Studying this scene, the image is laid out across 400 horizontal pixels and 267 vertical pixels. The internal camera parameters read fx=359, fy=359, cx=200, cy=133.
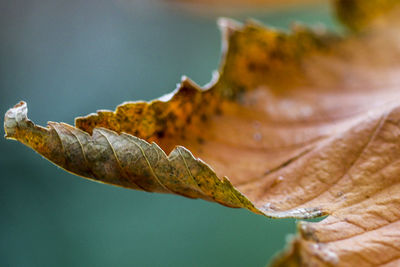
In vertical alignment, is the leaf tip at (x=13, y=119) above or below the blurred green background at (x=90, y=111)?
below

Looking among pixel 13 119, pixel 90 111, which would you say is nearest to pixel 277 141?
pixel 13 119

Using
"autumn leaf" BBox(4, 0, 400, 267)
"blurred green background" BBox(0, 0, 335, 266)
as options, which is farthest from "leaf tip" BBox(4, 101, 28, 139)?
"blurred green background" BBox(0, 0, 335, 266)

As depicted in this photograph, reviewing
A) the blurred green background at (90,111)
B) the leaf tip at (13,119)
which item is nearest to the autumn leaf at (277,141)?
the leaf tip at (13,119)

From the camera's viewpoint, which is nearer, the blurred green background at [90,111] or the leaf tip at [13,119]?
the leaf tip at [13,119]

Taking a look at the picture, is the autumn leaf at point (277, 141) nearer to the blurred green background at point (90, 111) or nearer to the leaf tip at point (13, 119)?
the leaf tip at point (13, 119)

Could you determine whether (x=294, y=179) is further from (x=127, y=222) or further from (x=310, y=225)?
(x=127, y=222)
